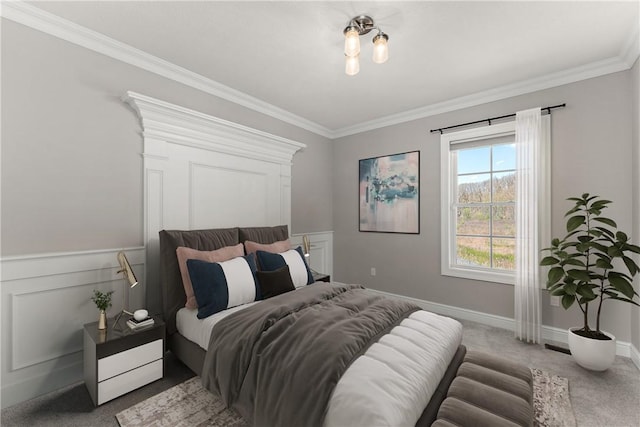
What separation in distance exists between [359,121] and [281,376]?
3.64 metres

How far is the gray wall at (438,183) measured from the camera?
2564mm

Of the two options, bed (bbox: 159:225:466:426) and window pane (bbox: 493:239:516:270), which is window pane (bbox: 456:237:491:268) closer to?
window pane (bbox: 493:239:516:270)

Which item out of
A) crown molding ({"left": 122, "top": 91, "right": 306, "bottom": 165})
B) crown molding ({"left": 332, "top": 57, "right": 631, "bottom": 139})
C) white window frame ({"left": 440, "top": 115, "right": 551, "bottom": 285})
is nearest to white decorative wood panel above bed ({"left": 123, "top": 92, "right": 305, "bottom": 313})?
crown molding ({"left": 122, "top": 91, "right": 306, "bottom": 165})

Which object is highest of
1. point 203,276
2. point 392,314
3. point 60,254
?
point 60,254

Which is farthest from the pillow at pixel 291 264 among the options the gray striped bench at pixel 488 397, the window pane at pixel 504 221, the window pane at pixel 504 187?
the window pane at pixel 504 187

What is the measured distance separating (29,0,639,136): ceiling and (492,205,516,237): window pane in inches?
51.2

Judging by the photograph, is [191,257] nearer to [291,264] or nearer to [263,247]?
[263,247]

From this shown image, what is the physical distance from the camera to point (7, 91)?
188cm

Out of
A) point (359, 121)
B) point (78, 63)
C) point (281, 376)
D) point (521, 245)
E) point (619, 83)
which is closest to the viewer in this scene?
point (281, 376)

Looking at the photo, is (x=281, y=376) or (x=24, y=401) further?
(x=24, y=401)

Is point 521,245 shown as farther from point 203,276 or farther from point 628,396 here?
point 203,276

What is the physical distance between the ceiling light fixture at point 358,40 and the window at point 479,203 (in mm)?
1913

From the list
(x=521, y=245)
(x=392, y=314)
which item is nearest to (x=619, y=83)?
(x=521, y=245)

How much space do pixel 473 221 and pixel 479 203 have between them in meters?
0.23
